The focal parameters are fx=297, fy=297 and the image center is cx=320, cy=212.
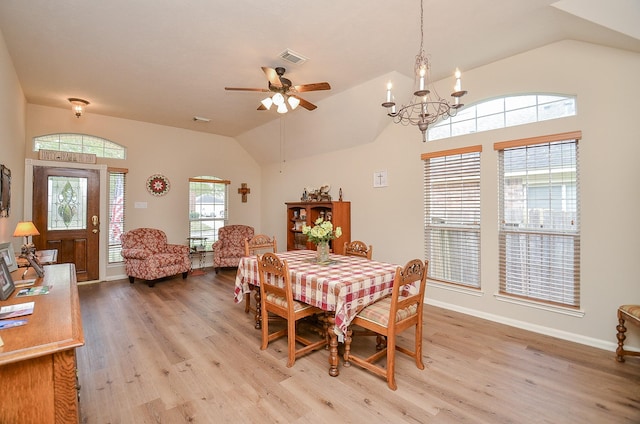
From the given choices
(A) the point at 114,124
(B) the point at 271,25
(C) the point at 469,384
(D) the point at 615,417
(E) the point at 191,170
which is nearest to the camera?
→ (D) the point at 615,417

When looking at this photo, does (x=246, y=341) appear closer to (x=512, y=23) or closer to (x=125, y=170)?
(x=512, y=23)

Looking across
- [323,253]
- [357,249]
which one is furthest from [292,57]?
[357,249]

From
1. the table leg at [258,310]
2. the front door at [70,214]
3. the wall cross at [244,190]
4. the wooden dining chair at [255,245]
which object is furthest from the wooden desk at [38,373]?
the wall cross at [244,190]

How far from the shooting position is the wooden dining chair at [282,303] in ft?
8.13

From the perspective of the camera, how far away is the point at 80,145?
17.1 ft

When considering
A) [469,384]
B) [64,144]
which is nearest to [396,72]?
[469,384]

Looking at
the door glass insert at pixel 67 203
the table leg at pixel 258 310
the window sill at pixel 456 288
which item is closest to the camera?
the table leg at pixel 258 310

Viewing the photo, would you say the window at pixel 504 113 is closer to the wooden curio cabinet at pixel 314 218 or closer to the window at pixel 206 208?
the wooden curio cabinet at pixel 314 218

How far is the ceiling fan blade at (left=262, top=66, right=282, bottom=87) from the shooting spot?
9.41 ft

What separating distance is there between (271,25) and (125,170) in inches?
170

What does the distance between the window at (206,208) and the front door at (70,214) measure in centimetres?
165

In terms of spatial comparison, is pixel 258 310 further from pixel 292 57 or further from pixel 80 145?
pixel 80 145

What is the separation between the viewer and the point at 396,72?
3625mm

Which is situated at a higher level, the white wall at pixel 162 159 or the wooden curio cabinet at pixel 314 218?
the white wall at pixel 162 159
